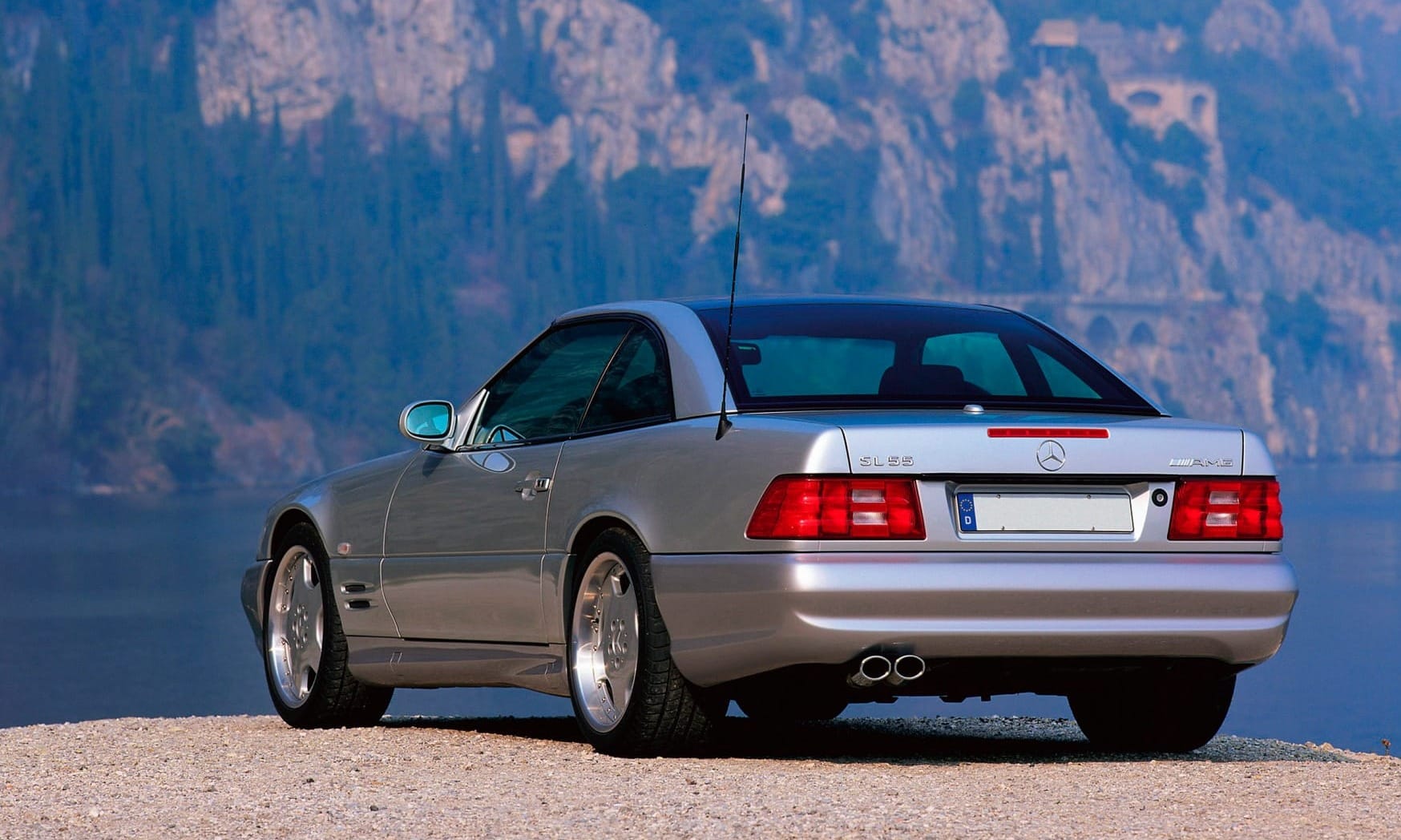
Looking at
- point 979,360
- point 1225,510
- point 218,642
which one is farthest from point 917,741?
point 218,642

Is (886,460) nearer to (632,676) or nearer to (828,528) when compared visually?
(828,528)

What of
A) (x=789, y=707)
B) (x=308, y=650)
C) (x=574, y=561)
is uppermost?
(x=574, y=561)

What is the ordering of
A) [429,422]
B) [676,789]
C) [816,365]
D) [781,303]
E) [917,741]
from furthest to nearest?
[917,741] → [429,422] → [781,303] → [816,365] → [676,789]

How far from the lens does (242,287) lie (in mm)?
178375

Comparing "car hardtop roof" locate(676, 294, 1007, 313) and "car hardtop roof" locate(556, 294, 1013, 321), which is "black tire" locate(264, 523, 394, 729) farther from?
"car hardtop roof" locate(676, 294, 1007, 313)

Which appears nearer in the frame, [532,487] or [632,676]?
[632,676]

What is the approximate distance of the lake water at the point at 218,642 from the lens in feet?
147

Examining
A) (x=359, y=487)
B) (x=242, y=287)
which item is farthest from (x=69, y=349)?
(x=359, y=487)

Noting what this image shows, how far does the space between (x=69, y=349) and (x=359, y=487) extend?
16317cm

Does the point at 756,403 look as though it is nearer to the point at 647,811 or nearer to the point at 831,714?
the point at 647,811

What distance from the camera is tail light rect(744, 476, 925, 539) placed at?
503 centimetres

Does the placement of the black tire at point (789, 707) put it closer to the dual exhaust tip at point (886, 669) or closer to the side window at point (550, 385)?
the side window at point (550, 385)

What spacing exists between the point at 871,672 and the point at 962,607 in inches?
11.0

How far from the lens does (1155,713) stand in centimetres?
621
